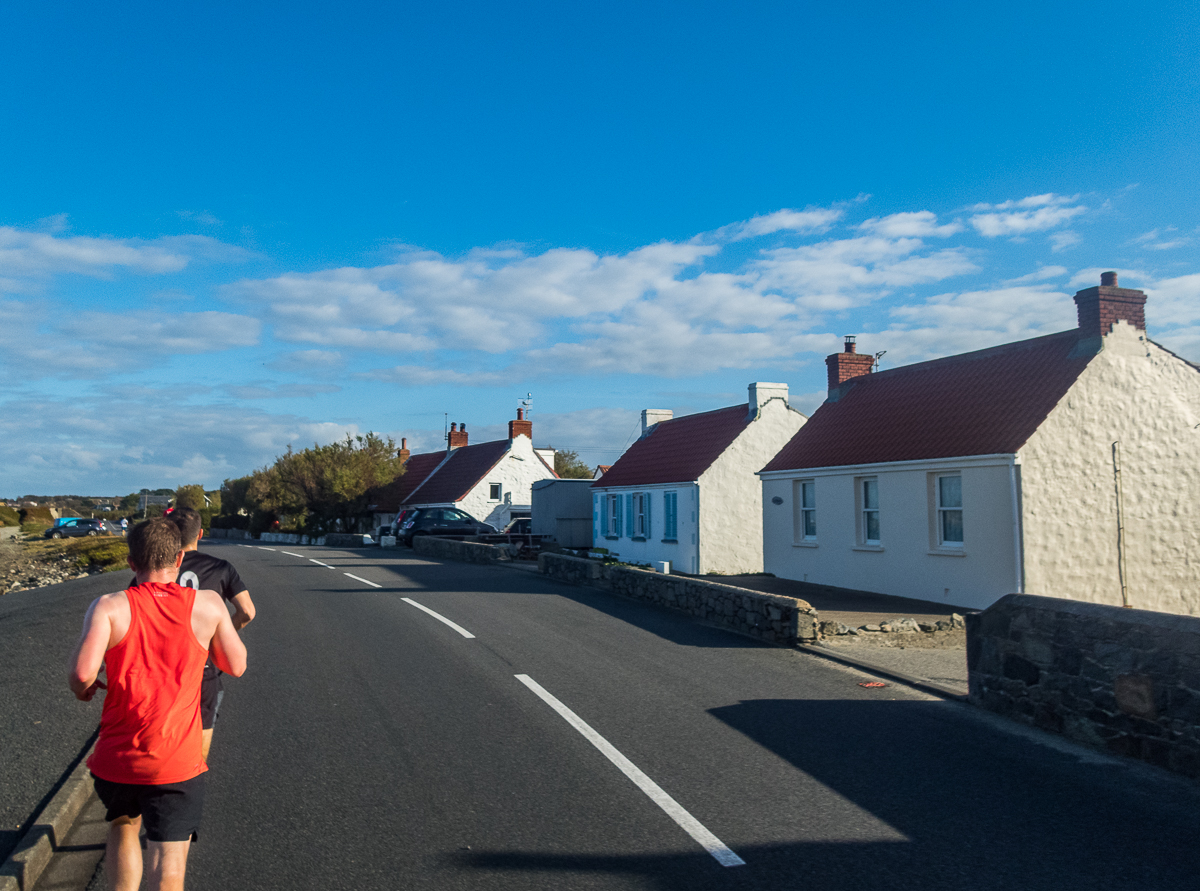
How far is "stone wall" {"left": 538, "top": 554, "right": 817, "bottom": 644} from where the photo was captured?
39.8 ft

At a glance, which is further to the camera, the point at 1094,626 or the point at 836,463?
the point at 836,463

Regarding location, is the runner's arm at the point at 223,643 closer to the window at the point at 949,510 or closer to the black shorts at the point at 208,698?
the black shorts at the point at 208,698

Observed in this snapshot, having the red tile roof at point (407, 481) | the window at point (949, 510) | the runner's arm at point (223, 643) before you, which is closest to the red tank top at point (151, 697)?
the runner's arm at point (223, 643)

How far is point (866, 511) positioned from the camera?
1970 cm

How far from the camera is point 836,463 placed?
20.5 metres

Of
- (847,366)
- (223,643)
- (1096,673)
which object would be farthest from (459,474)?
(223,643)

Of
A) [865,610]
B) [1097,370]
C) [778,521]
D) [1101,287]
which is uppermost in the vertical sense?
[1101,287]

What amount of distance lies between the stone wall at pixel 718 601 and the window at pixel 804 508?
5641 millimetres

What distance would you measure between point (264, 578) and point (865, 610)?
14.3 meters

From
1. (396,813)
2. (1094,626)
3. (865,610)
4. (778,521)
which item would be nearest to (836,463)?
(778,521)

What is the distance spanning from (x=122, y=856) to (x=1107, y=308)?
18.6 meters

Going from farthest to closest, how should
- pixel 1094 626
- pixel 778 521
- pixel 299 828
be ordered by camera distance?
1. pixel 778 521
2. pixel 1094 626
3. pixel 299 828

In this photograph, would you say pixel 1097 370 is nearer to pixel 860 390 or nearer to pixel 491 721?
pixel 860 390

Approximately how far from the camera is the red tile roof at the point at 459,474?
51.5 metres
